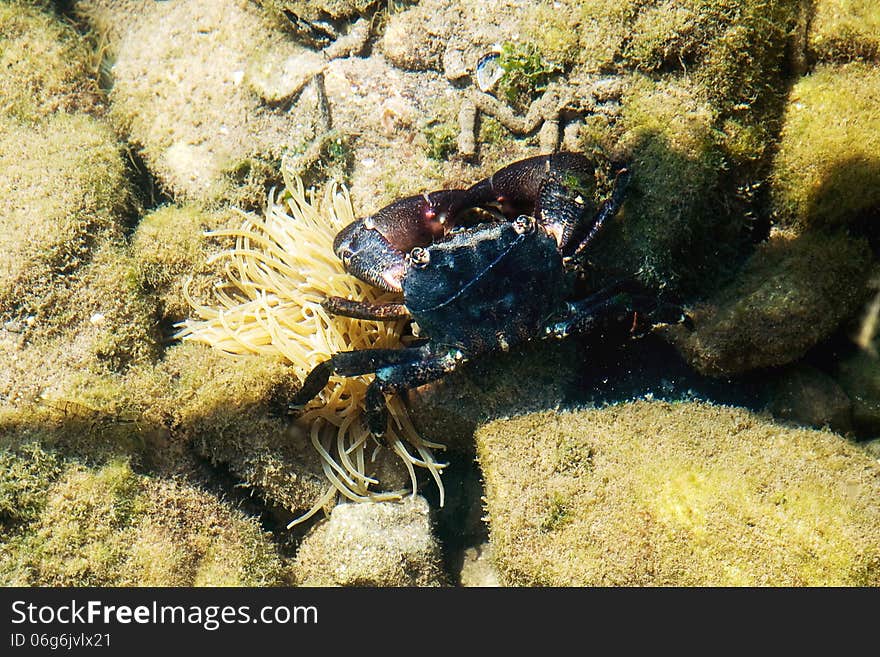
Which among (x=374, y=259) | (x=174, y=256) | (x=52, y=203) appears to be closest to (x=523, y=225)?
(x=374, y=259)

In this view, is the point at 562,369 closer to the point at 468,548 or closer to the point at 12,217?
the point at 468,548

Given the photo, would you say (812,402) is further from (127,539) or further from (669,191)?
(127,539)

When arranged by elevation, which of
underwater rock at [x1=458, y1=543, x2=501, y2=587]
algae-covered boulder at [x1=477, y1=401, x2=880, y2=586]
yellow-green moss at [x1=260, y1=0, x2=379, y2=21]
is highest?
yellow-green moss at [x1=260, y1=0, x2=379, y2=21]

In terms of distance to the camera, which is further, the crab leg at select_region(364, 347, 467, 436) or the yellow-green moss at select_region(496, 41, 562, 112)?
the yellow-green moss at select_region(496, 41, 562, 112)

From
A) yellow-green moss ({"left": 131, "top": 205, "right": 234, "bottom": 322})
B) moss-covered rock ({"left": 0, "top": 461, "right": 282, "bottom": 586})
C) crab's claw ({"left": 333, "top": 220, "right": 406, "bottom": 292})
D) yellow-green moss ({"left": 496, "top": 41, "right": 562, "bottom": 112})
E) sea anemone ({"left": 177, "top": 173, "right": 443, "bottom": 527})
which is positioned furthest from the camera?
yellow-green moss ({"left": 131, "top": 205, "right": 234, "bottom": 322})

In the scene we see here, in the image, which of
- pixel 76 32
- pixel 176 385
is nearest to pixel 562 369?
pixel 176 385

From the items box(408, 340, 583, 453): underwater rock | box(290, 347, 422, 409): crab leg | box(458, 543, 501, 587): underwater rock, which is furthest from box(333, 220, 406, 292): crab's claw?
box(458, 543, 501, 587): underwater rock

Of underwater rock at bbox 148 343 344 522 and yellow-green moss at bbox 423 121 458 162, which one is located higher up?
yellow-green moss at bbox 423 121 458 162

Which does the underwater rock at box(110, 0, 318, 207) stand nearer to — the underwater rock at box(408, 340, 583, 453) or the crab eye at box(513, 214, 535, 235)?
the crab eye at box(513, 214, 535, 235)
